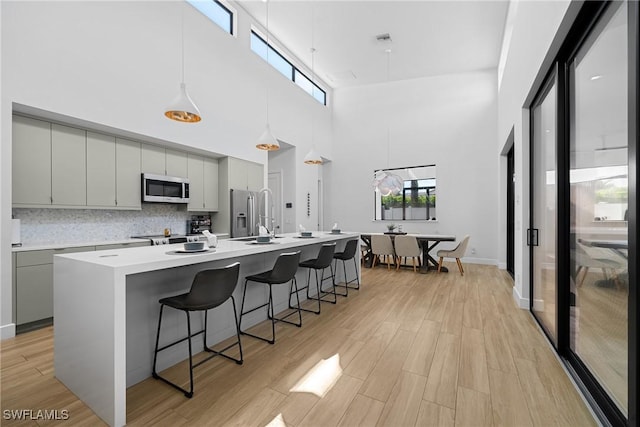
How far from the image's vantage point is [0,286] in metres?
2.72

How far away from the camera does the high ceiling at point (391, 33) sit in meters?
5.12

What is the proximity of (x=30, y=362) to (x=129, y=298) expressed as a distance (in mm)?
1193

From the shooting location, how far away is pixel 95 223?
3.86m

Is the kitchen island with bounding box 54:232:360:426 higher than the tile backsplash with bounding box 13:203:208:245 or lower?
lower

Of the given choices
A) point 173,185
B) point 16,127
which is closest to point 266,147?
point 173,185

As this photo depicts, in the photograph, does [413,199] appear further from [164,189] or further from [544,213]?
[164,189]

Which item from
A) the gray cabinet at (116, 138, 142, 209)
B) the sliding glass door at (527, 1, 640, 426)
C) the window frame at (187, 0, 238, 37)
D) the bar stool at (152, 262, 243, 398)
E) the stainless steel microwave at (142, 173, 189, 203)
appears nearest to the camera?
the sliding glass door at (527, 1, 640, 426)

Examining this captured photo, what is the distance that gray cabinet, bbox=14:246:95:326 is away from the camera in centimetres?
284

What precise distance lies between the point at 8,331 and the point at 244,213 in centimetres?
330

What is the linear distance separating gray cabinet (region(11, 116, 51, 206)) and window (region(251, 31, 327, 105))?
4032mm

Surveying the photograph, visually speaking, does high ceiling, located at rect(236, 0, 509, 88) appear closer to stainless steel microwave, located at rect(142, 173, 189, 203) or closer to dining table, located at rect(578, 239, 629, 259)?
stainless steel microwave, located at rect(142, 173, 189, 203)

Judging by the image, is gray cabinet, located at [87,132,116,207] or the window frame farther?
the window frame

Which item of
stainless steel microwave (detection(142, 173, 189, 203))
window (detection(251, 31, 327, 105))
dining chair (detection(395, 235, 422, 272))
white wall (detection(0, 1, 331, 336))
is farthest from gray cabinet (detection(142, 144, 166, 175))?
dining chair (detection(395, 235, 422, 272))

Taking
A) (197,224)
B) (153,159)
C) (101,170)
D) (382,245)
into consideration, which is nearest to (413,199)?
(382,245)
